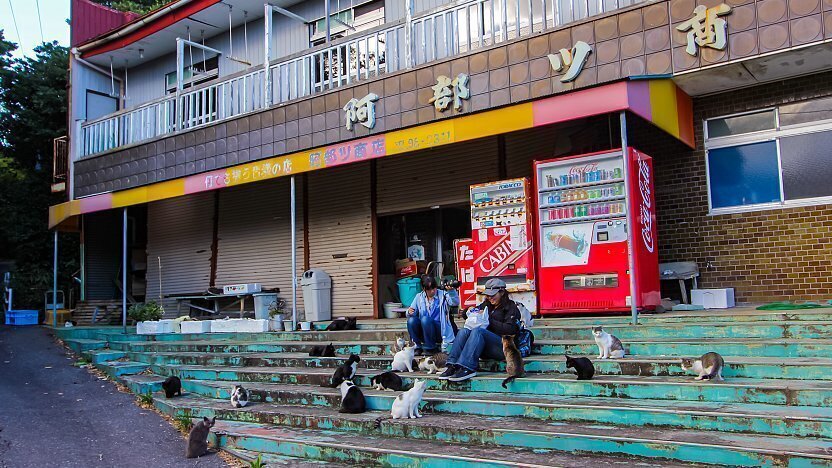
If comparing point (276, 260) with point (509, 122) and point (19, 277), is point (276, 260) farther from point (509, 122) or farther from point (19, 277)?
point (19, 277)

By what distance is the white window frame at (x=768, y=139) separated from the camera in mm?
8500

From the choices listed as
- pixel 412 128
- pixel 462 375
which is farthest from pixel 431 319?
pixel 412 128

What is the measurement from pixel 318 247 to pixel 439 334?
238 inches

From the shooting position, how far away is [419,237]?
12922mm

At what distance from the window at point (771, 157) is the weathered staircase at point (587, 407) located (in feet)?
6.76

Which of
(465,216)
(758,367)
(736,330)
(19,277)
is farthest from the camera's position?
(19,277)

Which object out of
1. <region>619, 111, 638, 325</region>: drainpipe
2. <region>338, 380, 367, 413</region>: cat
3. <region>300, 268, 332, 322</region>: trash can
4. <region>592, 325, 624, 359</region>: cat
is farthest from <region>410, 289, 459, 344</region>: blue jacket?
<region>300, 268, 332, 322</region>: trash can

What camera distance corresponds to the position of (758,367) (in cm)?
569

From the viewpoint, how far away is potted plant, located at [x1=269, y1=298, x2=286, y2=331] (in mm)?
11895

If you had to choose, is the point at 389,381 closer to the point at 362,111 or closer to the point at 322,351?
the point at 322,351

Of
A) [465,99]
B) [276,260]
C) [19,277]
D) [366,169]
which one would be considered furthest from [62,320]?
[465,99]

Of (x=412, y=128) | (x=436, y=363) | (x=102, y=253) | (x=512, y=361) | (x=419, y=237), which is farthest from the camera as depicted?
(x=102, y=253)

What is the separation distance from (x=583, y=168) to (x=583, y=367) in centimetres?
345

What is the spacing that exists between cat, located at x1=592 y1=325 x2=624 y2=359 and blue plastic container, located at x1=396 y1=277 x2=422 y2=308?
230 inches
